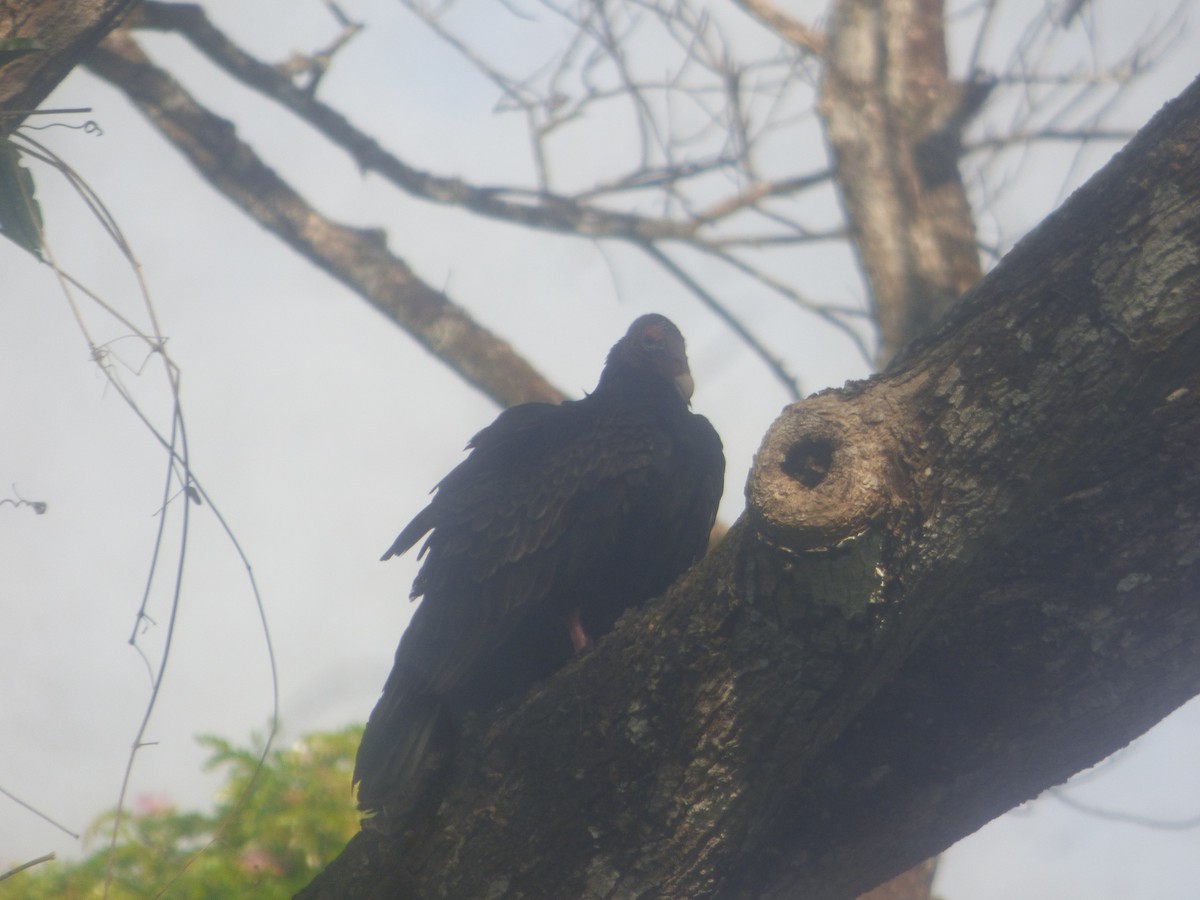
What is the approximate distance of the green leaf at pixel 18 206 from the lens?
6.39 ft

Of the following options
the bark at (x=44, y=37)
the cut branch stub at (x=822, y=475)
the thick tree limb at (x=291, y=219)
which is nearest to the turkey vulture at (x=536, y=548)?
the cut branch stub at (x=822, y=475)

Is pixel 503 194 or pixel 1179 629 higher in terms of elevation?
pixel 503 194

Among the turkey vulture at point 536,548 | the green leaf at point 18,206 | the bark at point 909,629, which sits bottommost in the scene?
the bark at point 909,629

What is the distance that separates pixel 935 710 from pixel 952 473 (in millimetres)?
498

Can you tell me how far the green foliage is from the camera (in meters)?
3.00

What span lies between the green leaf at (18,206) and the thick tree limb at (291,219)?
2467 mm

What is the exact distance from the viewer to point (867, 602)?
152 cm

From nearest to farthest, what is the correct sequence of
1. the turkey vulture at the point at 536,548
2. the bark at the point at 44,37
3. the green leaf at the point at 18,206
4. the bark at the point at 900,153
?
the bark at the point at 44,37
the green leaf at the point at 18,206
the turkey vulture at the point at 536,548
the bark at the point at 900,153

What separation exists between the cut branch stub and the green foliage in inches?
81.1

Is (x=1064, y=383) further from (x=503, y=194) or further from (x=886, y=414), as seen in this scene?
(x=503, y=194)

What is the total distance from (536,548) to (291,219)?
104 inches

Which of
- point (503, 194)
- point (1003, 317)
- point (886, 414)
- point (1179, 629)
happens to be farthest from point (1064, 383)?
point (503, 194)

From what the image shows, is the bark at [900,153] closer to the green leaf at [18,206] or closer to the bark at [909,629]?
the bark at [909,629]

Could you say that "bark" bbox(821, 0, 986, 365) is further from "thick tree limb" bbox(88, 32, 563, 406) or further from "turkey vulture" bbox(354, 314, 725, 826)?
"turkey vulture" bbox(354, 314, 725, 826)
